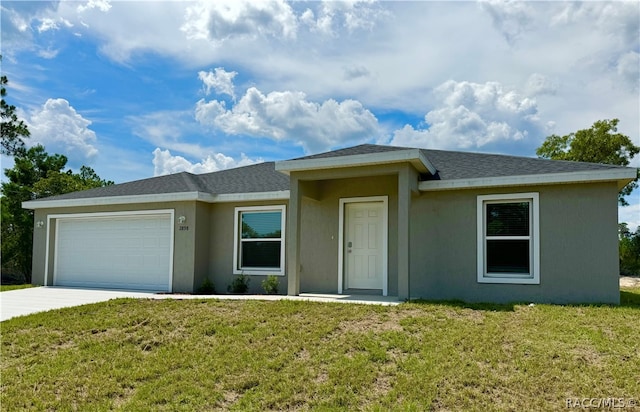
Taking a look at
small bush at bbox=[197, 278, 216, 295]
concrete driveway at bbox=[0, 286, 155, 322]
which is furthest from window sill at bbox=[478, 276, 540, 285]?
concrete driveway at bbox=[0, 286, 155, 322]

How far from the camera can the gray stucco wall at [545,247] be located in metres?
9.27

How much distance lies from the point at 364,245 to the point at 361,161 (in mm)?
2552

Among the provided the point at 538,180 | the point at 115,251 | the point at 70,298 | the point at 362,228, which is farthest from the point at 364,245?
the point at 115,251

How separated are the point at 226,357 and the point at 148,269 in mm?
7885

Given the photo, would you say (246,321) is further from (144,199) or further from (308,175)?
(144,199)

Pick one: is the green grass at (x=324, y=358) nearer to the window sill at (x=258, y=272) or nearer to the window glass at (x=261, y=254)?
the window sill at (x=258, y=272)

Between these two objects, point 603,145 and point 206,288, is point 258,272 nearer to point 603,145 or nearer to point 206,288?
point 206,288

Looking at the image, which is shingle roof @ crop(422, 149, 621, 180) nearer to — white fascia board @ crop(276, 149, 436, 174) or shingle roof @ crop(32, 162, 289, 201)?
white fascia board @ crop(276, 149, 436, 174)

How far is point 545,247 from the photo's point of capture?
31.8 feet

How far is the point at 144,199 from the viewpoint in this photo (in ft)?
43.2

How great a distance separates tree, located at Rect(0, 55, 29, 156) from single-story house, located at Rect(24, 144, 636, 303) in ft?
21.2

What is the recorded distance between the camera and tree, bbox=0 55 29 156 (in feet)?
63.3

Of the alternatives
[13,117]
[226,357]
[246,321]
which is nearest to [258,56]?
[246,321]

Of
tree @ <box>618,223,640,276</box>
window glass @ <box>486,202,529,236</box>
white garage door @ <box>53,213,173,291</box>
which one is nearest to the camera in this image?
window glass @ <box>486,202,529,236</box>
